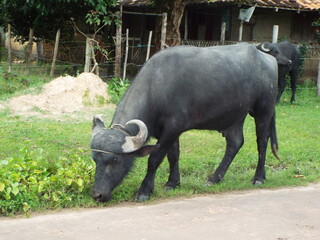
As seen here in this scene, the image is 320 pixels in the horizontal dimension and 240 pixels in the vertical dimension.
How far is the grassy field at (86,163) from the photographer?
5.28 m

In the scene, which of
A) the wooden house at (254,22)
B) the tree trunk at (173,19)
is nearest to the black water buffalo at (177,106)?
the tree trunk at (173,19)

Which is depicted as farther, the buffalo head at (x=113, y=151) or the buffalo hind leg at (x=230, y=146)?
the buffalo hind leg at (x=230, y=146)

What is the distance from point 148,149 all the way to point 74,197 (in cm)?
105

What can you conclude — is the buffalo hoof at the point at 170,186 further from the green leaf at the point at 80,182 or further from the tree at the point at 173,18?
the tree at the point at 173,18

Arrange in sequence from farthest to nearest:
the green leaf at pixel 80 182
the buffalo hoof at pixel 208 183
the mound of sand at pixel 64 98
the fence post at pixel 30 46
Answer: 1. the fence post at pixel 30 46
2. the mound of sand at pixel 64 98
3. the buffalo hoof at pixel 208 183
4. the green leaf at pixel 80 182

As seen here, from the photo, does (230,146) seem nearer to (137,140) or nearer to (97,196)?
(137,140)

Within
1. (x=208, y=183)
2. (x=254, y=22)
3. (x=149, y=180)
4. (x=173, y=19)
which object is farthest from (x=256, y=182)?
(x=254, y=22)

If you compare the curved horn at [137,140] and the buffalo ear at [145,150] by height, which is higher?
the curved horn at [137,140]

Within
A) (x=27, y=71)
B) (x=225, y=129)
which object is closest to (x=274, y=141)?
(x=225, y=129)

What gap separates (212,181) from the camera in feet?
21.2

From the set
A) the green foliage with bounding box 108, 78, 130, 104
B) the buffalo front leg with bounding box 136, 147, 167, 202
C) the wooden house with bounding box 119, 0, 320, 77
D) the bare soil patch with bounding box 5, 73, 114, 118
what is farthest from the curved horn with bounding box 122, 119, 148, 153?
the wooden house with bounding box 119, 0, 320, 77

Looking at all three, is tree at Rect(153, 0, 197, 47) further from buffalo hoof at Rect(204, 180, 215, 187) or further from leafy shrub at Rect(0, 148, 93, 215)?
leafy shrub at Rect(0, 148, 93, 215)

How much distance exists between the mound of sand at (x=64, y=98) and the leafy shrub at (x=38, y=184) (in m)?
5.19

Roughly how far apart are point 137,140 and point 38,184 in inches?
50.8
